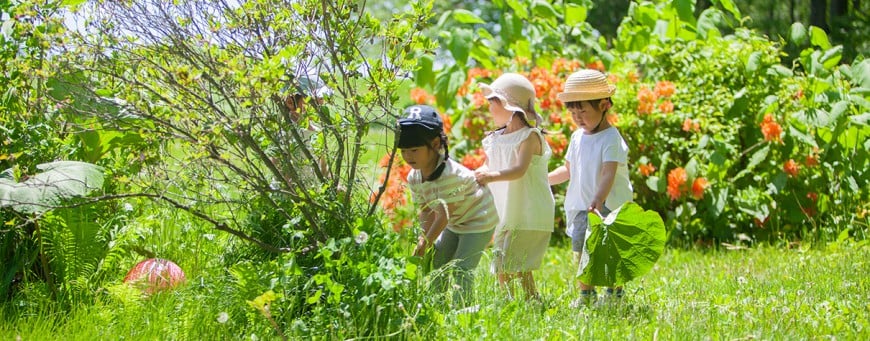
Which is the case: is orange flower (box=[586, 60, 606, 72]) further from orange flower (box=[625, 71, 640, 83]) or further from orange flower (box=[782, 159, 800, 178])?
orange flower (box=[782, 159, 800, 178])

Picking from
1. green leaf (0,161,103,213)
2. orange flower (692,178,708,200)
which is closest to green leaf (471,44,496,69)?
orange flower (692,178,708,200)

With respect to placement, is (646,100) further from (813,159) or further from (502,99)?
(502,99)

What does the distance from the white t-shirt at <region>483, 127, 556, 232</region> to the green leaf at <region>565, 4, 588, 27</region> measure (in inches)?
128

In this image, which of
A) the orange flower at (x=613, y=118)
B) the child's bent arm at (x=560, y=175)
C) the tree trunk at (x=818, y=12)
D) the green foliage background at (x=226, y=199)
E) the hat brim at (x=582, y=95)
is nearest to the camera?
the green foliage background at (x=226, y=199)

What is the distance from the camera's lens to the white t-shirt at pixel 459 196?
406 centimetres

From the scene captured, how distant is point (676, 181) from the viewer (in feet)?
21.2

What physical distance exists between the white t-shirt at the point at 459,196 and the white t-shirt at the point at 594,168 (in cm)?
52

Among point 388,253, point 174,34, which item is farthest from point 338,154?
point 174,34

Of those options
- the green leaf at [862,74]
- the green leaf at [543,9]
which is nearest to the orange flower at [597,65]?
the green leaf at [543,9]

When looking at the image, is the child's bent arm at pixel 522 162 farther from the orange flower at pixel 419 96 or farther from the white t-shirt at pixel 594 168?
the orange flower at pixel 419 96

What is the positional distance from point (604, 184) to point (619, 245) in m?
0.39

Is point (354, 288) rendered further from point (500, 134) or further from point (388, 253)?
point (500, 134)

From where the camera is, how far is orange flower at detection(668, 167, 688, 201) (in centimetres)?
645

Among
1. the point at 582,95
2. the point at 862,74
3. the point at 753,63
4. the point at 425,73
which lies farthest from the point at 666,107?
the point at 582,95
